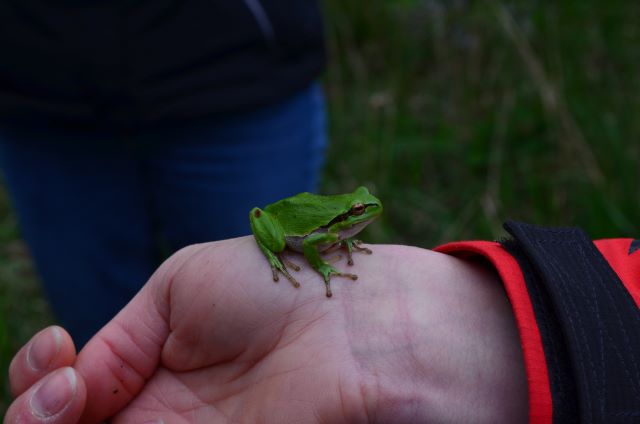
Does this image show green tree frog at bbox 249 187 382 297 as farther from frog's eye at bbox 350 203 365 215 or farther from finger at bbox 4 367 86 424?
finger at bbox 4 367 86 424

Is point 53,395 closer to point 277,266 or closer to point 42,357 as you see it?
point 42,357

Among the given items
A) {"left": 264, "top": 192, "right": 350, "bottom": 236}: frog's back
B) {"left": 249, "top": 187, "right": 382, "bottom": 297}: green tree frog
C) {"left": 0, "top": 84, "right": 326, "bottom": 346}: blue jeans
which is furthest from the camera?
{"left": 0, "top": 84, "right": 326, "bottom": 346}: blue jeans

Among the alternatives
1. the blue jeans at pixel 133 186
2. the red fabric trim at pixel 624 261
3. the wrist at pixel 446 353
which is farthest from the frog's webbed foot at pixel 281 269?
the blue jeans at pixel 133 186

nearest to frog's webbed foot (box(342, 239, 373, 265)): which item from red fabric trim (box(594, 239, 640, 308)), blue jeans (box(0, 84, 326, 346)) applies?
red fabric trim (box(594, 239, 640, 308))

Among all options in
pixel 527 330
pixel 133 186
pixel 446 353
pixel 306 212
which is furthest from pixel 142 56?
pixel 527 330

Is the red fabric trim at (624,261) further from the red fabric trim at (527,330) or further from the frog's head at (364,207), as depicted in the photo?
the frog's head at (364,207)

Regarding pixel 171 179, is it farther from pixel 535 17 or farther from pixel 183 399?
pixel 535 17
